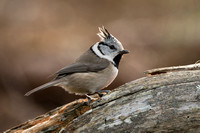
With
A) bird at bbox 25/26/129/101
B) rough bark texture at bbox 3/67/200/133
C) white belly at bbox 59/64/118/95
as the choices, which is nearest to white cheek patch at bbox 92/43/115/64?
bird at bbox 25/26/129/101

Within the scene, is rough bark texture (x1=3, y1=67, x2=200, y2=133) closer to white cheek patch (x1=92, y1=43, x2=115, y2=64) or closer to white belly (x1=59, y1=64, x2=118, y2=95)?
white belly (x1=59, y1=64, x2=118, y2=95)

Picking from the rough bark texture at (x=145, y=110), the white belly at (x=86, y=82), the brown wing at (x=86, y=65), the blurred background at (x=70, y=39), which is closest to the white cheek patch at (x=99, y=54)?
the brown wing at (x=86, y=65)

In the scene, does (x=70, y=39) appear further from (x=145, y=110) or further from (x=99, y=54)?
(x=145, y=110)

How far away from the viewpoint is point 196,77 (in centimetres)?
356

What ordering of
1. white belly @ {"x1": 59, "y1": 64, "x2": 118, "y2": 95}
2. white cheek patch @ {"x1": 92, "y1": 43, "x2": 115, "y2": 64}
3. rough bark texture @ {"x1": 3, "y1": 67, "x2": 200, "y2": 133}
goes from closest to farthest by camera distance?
1. rough bark texture @ {"x1": 3, "y1": 67, "x2": 200, "y2": 133}
2. white belly @ {"x1": 59, "y1": 64, "x2": 118, "y2": 95}
3. white cheek patch @ {"x1": 92, "y1": 43, "x2": 115, "y2": 64}

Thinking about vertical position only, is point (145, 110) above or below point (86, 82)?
below

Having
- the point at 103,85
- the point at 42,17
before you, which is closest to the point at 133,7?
the point at 42,17

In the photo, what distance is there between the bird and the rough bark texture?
0.76m

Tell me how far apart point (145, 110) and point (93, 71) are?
151 cm

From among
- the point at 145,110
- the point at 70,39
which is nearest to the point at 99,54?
the point at 145,110

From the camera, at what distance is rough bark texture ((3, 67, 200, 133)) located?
329 cm

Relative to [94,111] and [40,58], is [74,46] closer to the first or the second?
[40,58]

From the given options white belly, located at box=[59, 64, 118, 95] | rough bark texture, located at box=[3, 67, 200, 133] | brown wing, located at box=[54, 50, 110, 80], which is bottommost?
rough bark texture, located at box=[3, 67, 200, 133]

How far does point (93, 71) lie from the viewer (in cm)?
474
